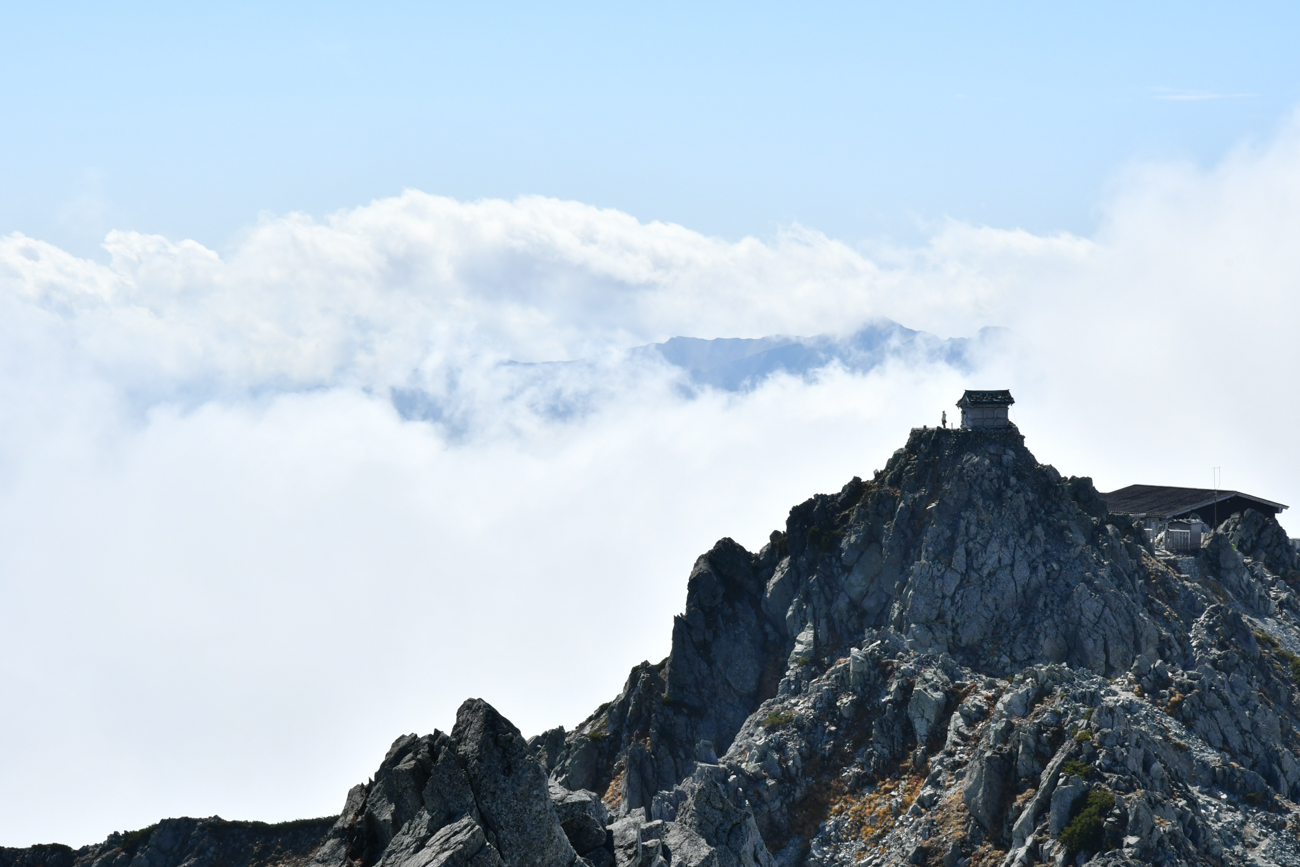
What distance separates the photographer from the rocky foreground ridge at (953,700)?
75125 mm

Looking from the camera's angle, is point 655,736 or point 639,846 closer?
point 639,846

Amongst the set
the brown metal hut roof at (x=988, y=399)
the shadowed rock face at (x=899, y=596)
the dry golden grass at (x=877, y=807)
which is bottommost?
the dry golden grass at (x=877, y=807)

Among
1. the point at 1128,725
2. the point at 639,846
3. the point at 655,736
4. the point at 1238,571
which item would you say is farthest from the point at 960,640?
the point at 639,846

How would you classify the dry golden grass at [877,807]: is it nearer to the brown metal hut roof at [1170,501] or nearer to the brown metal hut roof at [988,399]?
the brown metal hut roof at [988,399]

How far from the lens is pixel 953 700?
292ft

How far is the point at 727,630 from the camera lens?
365 feet

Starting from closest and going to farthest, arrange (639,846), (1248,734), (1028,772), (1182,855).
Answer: (639,846), (1182,855), (1028,772), (1248,734)

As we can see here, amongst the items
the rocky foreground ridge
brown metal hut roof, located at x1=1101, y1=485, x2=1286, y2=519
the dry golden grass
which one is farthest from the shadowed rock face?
brown metal hut roof, located at x1=1101, y1=485, x2=1286, y2=519

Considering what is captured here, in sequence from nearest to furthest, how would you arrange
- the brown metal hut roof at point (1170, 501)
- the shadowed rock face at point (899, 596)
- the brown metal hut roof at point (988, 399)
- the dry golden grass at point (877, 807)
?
1. the dry golden grass at point (877, 807)
2. the shadowed rock face at point (899, 596)
3. the brown metal hut roof at point (988, 399)
4. the brown metal hut roof at point (1170, 501)

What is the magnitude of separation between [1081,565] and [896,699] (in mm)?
20341

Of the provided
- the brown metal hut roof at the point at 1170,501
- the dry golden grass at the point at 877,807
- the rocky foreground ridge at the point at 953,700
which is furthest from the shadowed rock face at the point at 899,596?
the brown metal hut roof at the point at 1170,501

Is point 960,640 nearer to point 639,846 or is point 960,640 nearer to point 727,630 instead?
point 727,630

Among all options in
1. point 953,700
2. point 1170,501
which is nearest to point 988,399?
point 953,700

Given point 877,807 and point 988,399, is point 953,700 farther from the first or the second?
point 988,399
